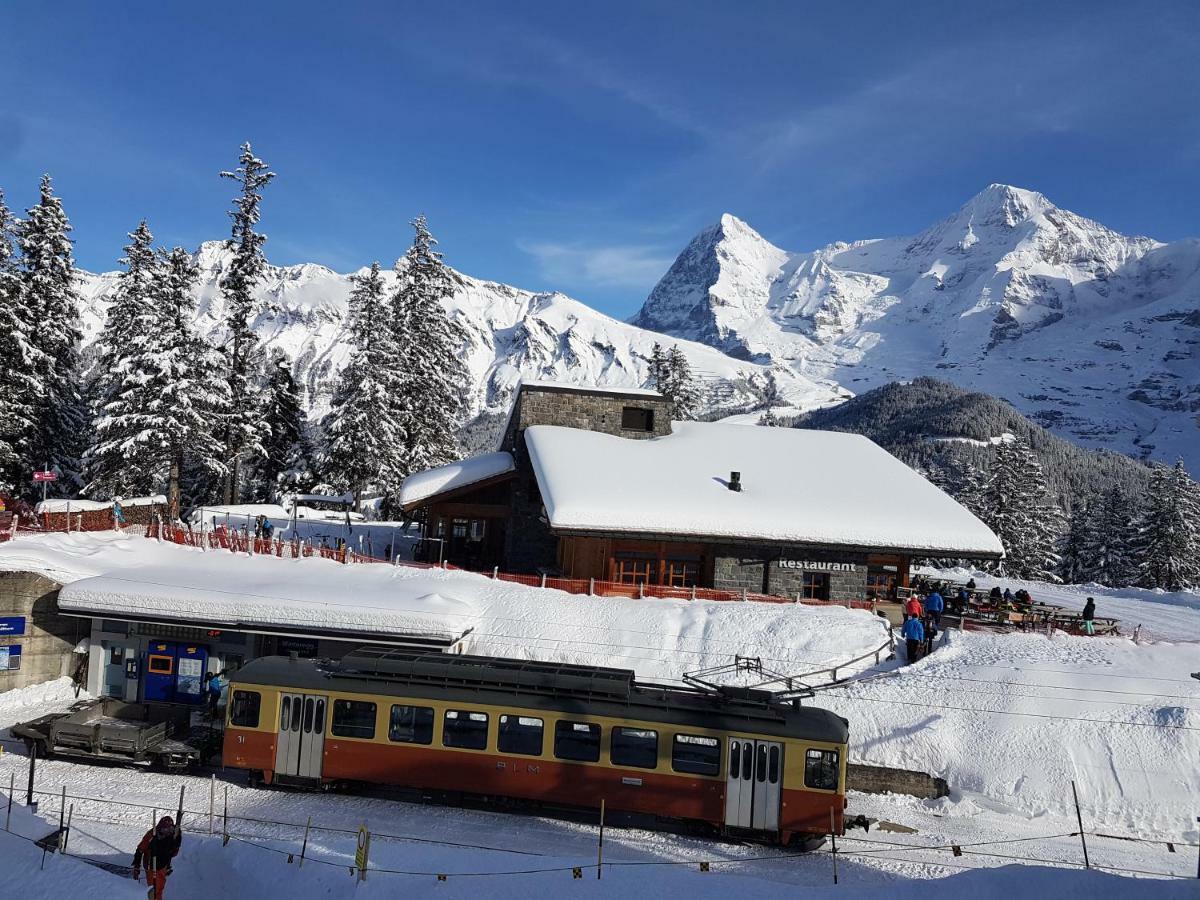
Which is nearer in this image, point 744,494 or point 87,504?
point 744,494

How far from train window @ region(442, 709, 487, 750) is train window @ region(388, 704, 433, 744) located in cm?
35

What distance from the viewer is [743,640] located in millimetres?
22047

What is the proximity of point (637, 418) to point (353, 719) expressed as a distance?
20355 mm

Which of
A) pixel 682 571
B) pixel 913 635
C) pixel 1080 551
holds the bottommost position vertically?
pixel 913 635

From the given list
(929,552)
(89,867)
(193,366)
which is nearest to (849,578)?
(929,552)

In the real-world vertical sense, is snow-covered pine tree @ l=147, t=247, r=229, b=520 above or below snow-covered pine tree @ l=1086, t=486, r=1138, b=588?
above

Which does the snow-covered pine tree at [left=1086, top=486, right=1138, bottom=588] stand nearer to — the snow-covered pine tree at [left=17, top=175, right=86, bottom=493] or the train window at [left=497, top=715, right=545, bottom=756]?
the train window at [left=497, top=715, right=545, bottom=756]

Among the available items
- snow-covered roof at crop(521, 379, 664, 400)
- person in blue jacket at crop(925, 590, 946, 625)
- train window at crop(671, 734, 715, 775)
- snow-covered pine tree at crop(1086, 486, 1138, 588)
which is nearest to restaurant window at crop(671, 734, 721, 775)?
train window at crop(671, 734, 715, 775)

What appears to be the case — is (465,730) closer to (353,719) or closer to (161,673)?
(353,719)

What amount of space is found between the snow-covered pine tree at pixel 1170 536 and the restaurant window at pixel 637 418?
126ft

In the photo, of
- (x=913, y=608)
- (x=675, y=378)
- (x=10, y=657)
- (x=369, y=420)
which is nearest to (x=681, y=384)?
(x=675, y=378)

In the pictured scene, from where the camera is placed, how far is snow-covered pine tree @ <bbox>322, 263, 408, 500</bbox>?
141ft

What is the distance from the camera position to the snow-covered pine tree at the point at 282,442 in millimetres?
50500

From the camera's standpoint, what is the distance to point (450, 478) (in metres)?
30.9
